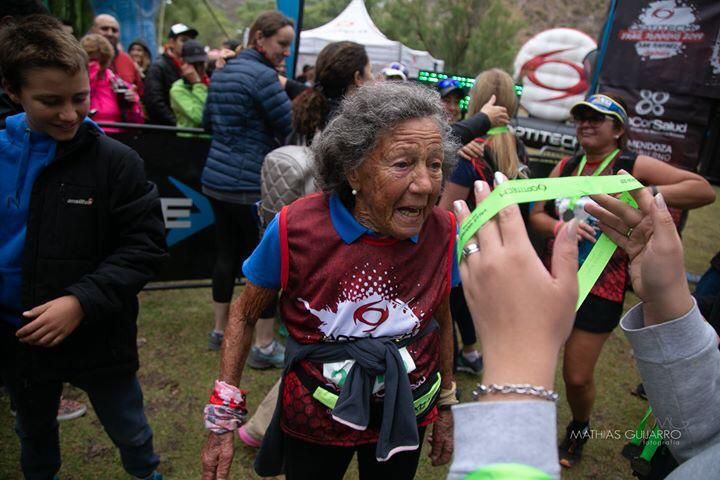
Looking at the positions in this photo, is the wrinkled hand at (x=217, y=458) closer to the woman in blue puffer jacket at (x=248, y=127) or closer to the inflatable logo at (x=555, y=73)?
the woman in blue puffer jacket at (x=248, y=127)

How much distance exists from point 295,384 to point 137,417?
0.95 meters

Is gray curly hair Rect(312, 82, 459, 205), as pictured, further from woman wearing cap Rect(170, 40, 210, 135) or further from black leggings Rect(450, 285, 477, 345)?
woman wearing cap Rect(170, 40, 210, 135)

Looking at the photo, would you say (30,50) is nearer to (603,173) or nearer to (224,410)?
(224,410)

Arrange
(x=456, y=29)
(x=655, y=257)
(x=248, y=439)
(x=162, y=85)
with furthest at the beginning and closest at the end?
(x=456, y=29) < (x=162, y=85) < (x=248, y=439) < (x=655, y=257)

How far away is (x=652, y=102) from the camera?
6.11 metres

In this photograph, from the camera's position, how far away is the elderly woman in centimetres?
160

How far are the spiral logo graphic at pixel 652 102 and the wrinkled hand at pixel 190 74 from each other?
17.4 feet

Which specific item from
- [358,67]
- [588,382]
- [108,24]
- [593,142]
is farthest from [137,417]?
[108,24]

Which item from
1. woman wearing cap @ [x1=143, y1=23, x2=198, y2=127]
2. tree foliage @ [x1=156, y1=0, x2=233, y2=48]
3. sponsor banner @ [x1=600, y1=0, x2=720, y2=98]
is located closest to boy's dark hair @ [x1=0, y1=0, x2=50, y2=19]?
woman wearing cap @ [x1=143, y1=23, x2=198, y2=127]

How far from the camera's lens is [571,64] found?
16203 millimetres

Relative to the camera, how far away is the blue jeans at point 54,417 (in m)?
2.07

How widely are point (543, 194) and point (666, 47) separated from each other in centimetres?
632

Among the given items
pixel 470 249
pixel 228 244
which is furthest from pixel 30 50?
pixel 228 244

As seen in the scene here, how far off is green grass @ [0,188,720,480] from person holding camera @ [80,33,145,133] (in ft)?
5.86
